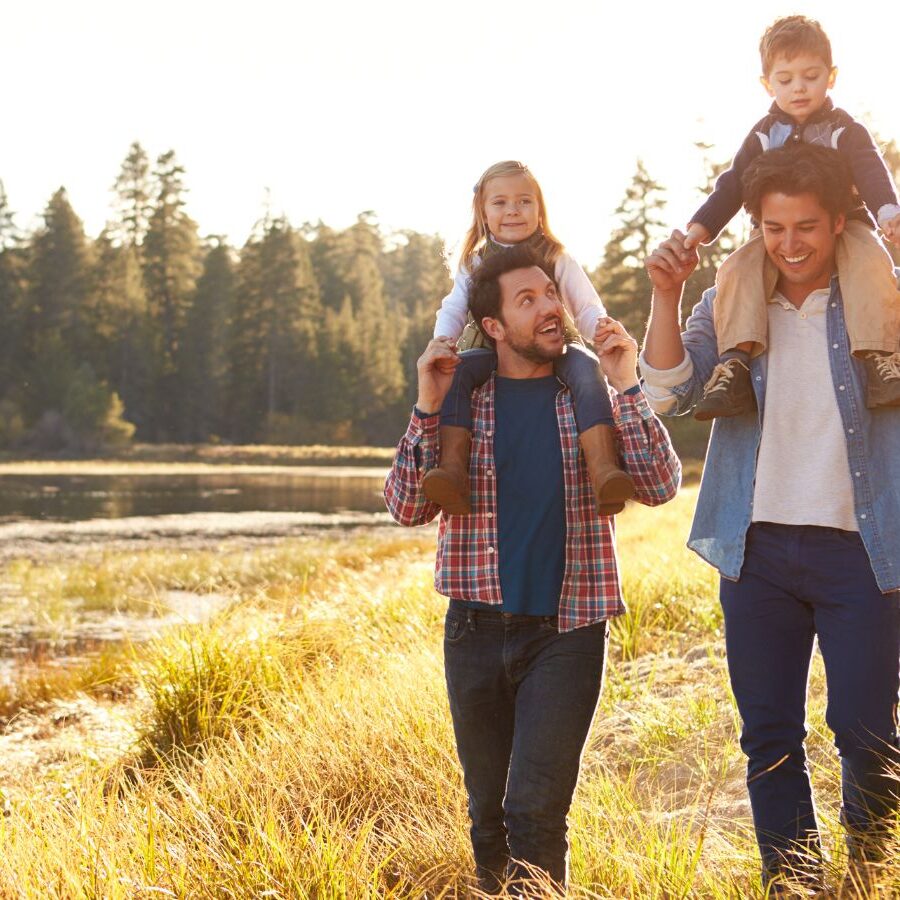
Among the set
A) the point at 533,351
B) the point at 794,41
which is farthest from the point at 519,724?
the point at 794,41

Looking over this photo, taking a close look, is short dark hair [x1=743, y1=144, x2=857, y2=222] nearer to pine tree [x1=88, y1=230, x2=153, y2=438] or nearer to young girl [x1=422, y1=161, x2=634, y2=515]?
young girl [x1=422, y1=161, x2=634, y2=515]

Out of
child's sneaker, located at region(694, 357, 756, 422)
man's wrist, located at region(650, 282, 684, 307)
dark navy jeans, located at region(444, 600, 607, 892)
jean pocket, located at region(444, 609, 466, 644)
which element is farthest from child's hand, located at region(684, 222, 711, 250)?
jean pocket, located at region(444, 609, 466, 644)

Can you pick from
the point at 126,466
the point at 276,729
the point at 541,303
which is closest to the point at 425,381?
the point at 541,303

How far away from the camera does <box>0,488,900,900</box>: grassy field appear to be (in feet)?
9.87

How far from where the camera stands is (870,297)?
2.84 metres

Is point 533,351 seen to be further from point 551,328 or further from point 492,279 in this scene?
point 492,279

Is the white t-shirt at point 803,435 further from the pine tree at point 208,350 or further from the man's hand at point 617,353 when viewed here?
the pine tree at point 208,350

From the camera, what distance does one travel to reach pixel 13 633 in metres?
11.6

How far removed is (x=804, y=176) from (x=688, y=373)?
0.58m

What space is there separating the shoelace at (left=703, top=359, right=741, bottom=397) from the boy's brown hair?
92cm

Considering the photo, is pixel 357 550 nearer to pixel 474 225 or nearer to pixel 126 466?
pixel 474 225

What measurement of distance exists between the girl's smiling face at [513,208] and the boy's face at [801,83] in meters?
0.92

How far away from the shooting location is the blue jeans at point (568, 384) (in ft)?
10.1

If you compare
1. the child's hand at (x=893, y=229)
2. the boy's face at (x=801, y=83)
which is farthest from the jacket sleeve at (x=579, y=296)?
the child's hand at (x=893, y=229)
